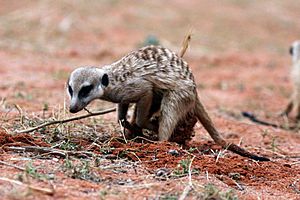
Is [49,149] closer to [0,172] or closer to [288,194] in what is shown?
[0,172]

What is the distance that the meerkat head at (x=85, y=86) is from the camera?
4434 millimetres

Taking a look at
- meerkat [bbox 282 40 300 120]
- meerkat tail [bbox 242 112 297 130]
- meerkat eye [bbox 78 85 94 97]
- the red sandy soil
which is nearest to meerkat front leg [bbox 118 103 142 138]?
the red sandy soil

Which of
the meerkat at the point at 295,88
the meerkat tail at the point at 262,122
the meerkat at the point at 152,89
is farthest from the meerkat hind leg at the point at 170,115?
the meerkat at the point at 295,88

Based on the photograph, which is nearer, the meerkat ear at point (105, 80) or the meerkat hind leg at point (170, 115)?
the meerkat ear at point (105, 80)

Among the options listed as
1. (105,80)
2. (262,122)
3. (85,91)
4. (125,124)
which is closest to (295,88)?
(262,122)

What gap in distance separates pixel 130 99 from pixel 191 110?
1.69 feet

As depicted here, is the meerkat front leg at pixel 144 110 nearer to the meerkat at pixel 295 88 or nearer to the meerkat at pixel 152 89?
the meerkat at pixel 152 89

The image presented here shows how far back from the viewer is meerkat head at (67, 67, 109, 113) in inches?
175

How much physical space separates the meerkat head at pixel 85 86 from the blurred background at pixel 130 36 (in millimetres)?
3046

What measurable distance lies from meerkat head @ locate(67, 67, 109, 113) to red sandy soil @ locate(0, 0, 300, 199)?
0.29m

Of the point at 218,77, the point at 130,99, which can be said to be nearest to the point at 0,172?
the point at 130,99

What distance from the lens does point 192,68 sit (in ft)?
38.2

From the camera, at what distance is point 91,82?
14.9 feet

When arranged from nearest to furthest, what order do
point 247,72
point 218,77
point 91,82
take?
1. point 91,82
2. point 218,77
3. point 247,72
